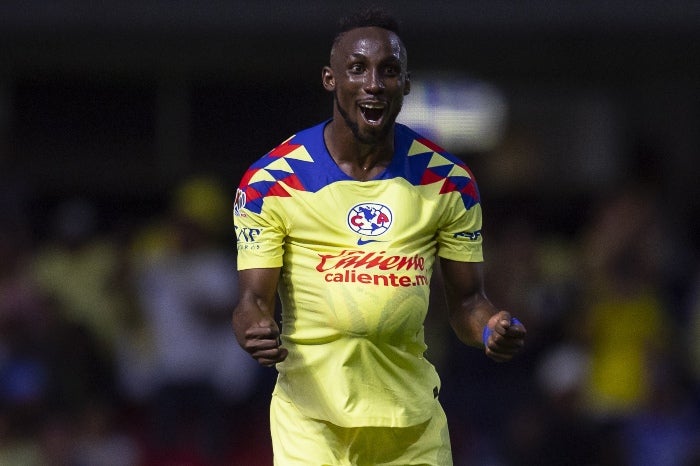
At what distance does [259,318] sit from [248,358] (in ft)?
15.6

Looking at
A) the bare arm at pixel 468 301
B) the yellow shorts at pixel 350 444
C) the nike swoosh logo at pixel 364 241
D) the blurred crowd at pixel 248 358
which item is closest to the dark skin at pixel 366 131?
the bare arm at pixel 468 301

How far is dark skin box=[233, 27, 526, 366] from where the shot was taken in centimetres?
514

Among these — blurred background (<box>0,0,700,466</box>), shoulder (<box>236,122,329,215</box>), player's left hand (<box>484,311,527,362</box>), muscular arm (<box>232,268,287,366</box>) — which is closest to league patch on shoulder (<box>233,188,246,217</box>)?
shoulder (<box>236,122,329,215</box>)

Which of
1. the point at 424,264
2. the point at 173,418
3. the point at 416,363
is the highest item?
the point at 424,264

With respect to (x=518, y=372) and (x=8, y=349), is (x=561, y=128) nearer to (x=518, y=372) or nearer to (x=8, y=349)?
(x=518, y=372)

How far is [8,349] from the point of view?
956 centimetres

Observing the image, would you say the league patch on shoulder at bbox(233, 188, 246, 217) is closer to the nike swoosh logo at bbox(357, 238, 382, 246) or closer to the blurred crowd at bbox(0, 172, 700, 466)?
the nike swoosh logo at bbox(357, 238, 382, 246)

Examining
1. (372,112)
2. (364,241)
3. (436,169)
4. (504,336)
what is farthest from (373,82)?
(504,336)

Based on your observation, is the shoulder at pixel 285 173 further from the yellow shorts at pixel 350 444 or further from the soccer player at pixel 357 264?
the yellow shorts at pixel 350 444

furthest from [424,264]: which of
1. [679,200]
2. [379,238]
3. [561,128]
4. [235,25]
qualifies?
[561,128]

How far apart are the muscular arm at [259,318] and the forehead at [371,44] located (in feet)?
2.69

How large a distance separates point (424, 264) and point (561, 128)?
8159 mm

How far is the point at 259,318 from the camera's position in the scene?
5.01 meters

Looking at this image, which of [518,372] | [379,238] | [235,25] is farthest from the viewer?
[235,25]
